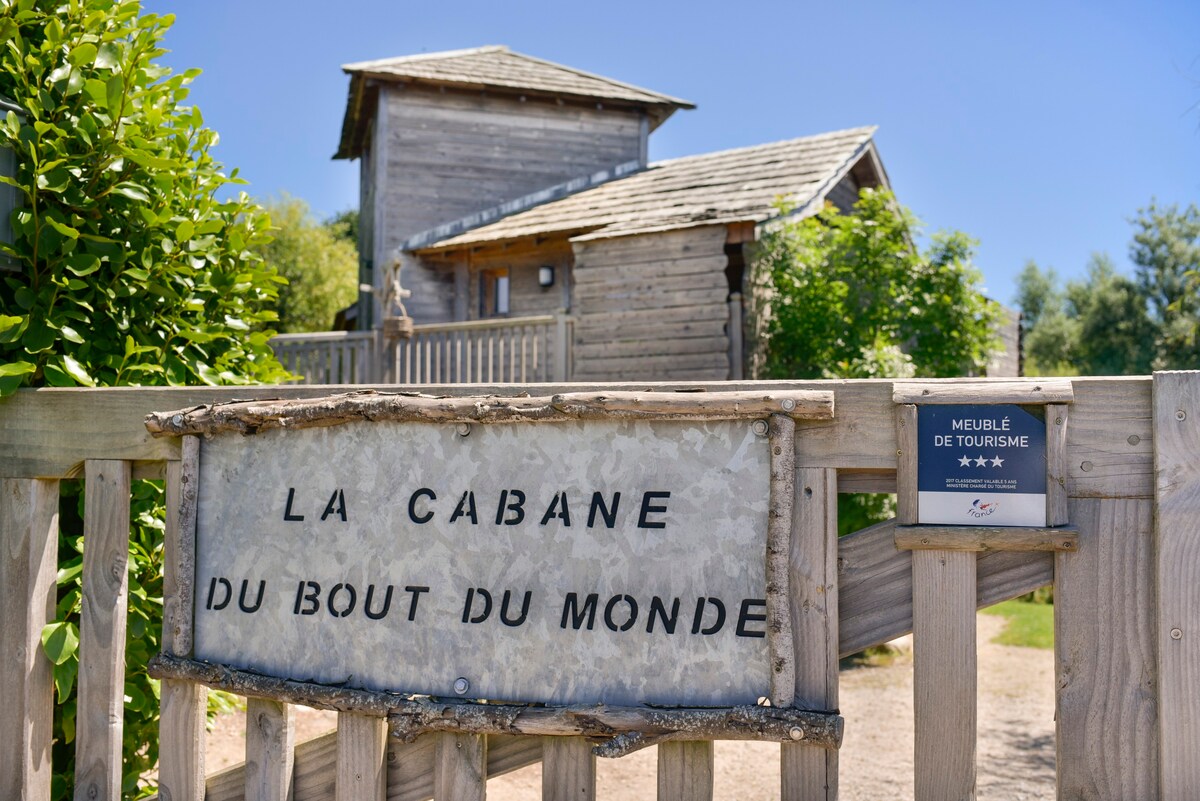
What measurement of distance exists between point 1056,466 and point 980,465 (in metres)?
0.15

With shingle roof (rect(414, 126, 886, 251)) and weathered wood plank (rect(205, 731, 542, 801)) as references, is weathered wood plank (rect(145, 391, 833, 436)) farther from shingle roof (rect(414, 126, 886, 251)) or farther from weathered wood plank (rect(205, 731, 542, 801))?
shingle roof (rect(414, 126, 886, 251))

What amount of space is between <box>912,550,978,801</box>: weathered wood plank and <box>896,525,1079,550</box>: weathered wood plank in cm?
4

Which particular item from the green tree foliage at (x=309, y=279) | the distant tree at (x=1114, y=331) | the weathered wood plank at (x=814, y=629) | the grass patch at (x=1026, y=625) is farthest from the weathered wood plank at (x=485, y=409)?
the distant tree at (x=1114, y=331)

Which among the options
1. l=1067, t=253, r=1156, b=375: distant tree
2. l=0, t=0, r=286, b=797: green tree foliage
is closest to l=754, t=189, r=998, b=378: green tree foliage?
l=0, t=0, r=286, b=797: green tree foliage

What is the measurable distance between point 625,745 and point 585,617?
0.30m

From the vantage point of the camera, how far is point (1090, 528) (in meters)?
2.04

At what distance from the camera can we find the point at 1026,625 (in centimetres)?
1325

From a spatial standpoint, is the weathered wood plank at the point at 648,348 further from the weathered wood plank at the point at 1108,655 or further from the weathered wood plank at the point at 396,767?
the weathered wood plank at the point at 1108,655

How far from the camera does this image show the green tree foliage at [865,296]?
11.8 metres

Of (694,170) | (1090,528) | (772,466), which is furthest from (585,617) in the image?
(694,170)

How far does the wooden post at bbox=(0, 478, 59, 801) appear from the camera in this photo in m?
2.79

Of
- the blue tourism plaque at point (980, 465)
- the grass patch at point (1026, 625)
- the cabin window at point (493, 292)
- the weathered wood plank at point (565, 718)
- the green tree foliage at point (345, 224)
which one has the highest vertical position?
the green tree foliage at point (345, 224)

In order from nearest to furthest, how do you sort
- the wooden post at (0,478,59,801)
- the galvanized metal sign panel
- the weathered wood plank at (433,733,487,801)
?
the galvanized metal sign panel < the weathered wood plank at (433,733,487,801) < the wooden post at (0,478,59,801)

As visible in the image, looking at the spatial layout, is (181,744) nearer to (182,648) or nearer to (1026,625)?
(182,648)
